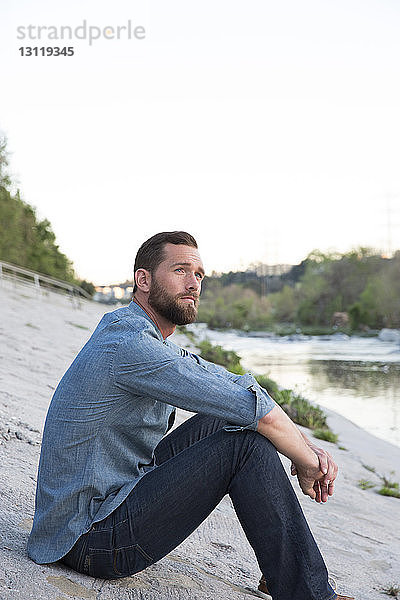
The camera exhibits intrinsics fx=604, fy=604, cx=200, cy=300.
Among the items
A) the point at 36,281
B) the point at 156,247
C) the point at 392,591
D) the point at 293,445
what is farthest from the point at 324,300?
the point at 293,445

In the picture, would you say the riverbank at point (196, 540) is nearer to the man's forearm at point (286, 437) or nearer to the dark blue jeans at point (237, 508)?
the dark blue jeans at point (237, 508)

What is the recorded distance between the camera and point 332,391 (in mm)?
12516

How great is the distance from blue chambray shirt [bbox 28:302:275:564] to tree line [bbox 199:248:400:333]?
3958 cm

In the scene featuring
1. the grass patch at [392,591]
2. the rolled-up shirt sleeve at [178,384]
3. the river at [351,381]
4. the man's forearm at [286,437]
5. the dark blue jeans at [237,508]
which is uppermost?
the rolled-up shirt sleeve at [178,384]

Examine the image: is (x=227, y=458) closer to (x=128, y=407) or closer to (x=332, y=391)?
(x=128, y=407)

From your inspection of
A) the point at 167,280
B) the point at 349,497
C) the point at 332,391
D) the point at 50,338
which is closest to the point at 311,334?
the point at 332,391

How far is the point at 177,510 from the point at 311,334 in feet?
125

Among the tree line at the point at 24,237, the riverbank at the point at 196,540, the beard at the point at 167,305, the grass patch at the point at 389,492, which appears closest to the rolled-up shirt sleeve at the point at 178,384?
the beard at the point at 167,305

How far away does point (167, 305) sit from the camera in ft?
7.27

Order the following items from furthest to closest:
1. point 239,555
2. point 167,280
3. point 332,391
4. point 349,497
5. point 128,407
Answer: point 332,391 < point 349,497 < point 239,555 < point 167,280 < point 128,407

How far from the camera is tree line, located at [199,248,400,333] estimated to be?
44.4 metres

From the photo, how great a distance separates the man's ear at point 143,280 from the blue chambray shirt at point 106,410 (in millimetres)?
232

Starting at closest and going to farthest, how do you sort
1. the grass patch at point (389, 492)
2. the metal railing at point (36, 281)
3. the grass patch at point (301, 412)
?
the grass patch at point (389, 492) < the grass patch at point (301, 412) < the metal railing at point (36, 281)

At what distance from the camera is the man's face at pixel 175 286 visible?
222 centimetres
